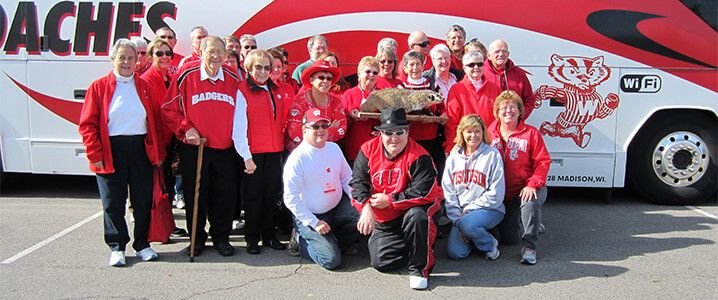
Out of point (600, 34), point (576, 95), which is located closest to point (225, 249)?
point (576, 95)

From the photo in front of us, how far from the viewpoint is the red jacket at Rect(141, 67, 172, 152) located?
527 centimetres

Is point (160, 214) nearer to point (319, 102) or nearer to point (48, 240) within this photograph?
point (48, 240)

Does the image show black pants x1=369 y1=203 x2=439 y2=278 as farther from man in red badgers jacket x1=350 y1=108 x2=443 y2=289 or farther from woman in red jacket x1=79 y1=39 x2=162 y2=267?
woman in red jacket x1=79 y1=39 x2=162 y2=267

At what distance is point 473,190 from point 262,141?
1.79m

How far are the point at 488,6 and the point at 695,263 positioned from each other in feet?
10.2

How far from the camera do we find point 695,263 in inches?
202

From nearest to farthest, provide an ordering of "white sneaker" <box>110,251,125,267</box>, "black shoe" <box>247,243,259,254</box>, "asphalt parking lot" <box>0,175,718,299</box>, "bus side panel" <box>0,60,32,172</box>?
1. "asphalt parking lot" <box>0,175,718,299</box>
2. "white sneaker" <box>110,251,125,267</box>
3. "black shoe" <box>247,243,259,254</box>
4. "bus side panel" <box>0,60,32,172</box>

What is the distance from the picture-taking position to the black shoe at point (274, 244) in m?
5.56

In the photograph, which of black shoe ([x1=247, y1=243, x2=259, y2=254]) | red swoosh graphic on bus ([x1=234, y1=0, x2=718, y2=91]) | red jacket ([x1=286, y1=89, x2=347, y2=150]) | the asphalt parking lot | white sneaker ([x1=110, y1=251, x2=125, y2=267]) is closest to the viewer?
the asphalt parking lot

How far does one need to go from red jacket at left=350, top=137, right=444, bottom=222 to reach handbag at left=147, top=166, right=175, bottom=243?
5.75ft

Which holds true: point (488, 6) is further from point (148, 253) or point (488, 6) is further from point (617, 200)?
point (148, 253)

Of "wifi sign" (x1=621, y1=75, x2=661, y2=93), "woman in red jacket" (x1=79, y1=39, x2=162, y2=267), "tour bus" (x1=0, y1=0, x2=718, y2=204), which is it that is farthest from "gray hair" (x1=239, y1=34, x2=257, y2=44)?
"wifi sign" (x1=621, y1=75, x2=661, y2=93)

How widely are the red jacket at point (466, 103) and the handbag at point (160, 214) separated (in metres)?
2.55

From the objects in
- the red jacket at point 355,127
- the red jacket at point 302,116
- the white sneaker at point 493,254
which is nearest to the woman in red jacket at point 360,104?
the red jacket at point 355,127
